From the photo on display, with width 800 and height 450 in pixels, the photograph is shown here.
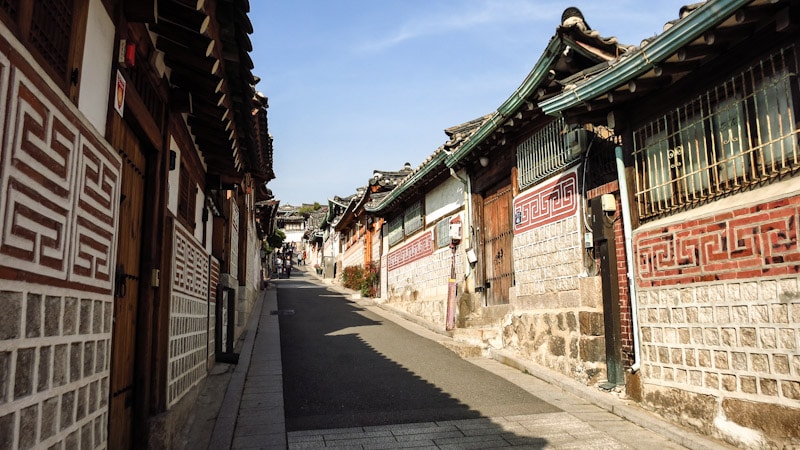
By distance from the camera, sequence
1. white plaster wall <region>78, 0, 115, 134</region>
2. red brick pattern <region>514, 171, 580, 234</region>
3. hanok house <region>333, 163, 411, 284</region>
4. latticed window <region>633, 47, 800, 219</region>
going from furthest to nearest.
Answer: hanok house <region>333, 163, 411, 284</region>
red brick pattern <region>514, 171, 580, 234</region>
latticed window <region>633, 47, 800, 219</region>
white plaster wall <region>78, 0, 115, 134</region>

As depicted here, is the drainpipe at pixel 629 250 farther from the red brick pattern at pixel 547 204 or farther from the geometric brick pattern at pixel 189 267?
the geometric brick pattern at pixel 189 267

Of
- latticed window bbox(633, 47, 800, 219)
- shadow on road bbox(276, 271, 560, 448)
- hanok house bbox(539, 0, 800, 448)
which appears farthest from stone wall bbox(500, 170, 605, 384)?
latticed window bbox(633, 47, 800, 219)

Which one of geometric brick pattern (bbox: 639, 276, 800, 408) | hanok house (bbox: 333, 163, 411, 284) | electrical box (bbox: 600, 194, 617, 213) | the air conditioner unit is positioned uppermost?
hanok house (bbox: 333, 163, 411, 284)

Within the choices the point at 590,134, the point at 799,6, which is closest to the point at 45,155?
the point at 799,6

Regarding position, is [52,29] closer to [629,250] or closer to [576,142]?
[629,250]

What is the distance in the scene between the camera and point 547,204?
9.84 meters

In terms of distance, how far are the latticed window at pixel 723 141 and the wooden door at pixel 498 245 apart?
15.0 feet

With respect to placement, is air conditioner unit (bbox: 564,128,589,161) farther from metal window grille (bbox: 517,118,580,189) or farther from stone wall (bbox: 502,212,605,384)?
stone wall (bbox: 502,212,605,384)

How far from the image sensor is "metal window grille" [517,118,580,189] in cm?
939

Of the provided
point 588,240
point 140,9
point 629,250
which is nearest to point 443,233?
point 588,240

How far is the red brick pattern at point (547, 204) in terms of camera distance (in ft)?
29.8

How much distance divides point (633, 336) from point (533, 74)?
4.40 m

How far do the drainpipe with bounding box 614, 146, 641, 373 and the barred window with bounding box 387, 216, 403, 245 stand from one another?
43.8ft

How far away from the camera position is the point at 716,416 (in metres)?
5.79
